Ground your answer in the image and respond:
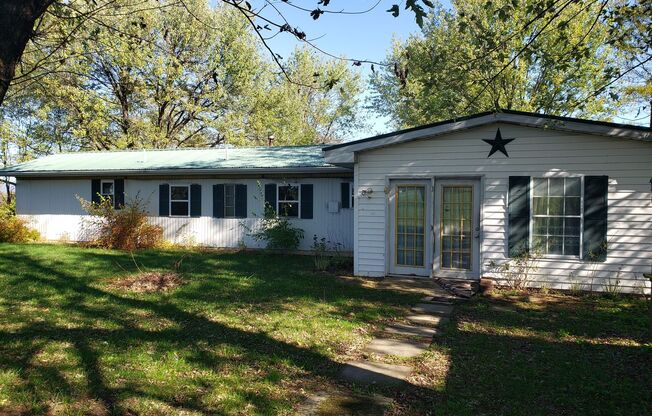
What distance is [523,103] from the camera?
21.4 metres

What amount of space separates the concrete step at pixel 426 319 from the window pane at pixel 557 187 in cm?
388

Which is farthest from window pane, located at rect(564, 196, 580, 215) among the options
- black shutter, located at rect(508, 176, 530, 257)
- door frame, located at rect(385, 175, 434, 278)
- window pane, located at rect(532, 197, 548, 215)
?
door frame, located at rect(385, 175, 434, 278)

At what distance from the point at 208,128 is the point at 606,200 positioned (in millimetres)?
23754

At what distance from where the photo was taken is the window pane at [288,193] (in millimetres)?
14141

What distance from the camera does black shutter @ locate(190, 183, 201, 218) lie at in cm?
1499

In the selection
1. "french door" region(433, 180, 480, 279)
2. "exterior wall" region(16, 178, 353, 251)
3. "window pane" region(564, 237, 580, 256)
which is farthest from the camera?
"exterior wall" region(16, 178, 353, 251)

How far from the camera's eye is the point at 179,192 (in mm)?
15383

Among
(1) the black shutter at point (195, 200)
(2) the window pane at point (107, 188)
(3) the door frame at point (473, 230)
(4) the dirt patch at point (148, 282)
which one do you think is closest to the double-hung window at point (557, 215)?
(3) the door frame at point (473, 230)

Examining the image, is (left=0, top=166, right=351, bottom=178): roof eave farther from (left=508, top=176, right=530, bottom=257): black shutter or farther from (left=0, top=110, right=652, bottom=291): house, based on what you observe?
(left=508, top=176, right=530, bottom=257): black shutter

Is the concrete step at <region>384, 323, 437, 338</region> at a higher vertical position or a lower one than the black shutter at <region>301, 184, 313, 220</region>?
lower

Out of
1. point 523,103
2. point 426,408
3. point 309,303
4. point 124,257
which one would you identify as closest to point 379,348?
point 426,408

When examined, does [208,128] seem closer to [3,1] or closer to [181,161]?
[181,161]

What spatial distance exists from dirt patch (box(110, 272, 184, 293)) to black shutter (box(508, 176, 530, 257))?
6.62 meters

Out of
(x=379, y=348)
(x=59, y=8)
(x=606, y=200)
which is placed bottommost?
(x=379, y=348)
